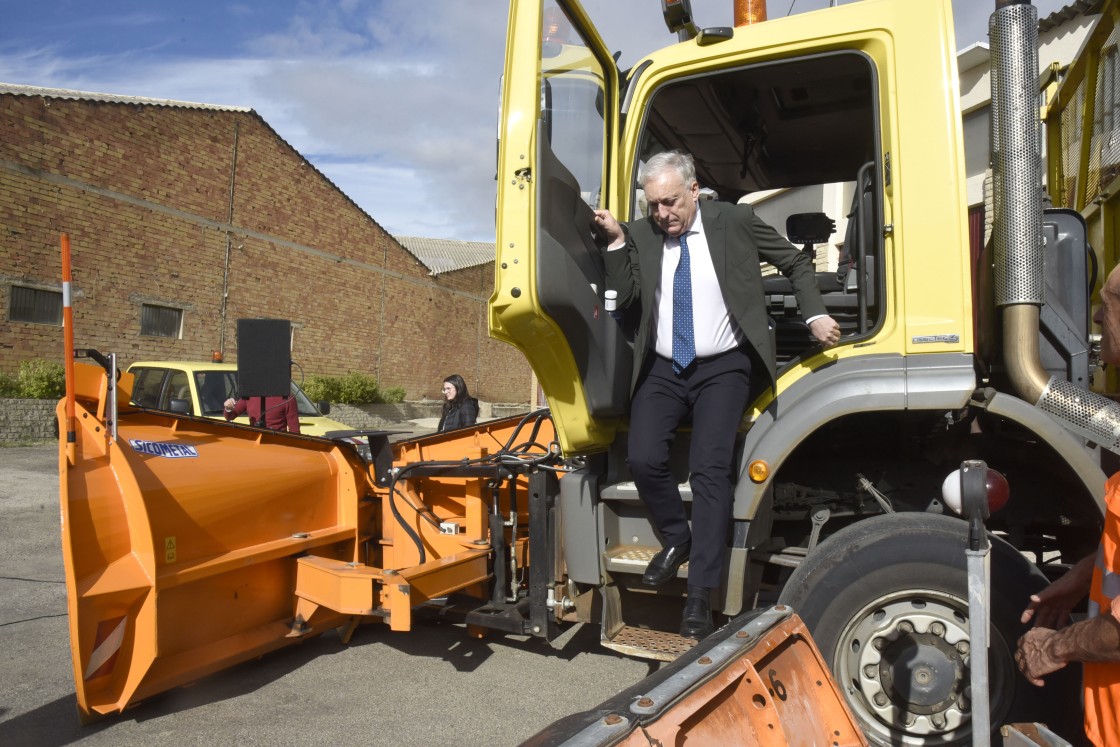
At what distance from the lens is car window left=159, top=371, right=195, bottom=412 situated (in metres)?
9.61

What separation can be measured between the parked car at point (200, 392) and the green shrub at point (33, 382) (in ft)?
18.9

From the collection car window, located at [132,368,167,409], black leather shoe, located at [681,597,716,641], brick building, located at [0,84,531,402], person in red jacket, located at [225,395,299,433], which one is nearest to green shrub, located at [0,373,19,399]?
brick building, located at [0,84,531,402]

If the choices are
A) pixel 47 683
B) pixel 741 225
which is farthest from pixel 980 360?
pixel 47 683

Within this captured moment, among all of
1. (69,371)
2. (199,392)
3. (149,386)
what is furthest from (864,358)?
(149,386)

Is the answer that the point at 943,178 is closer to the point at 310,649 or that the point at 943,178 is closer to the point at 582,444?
the point at 582,444

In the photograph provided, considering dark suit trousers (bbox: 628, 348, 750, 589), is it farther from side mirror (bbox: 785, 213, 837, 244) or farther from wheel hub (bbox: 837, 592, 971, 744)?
side mirror (bbox: 785, 213, 837, 244)

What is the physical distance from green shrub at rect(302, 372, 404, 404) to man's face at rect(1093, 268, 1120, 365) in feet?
63.7

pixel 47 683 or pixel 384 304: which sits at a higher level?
pixel 384 304

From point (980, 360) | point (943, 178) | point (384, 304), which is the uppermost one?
point (384, 304)

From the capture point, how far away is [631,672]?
4.24 meters

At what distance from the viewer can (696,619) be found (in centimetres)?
296

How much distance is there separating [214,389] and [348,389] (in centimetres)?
1233

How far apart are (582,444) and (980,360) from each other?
1577 millimetres

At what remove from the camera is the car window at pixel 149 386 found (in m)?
9.92
